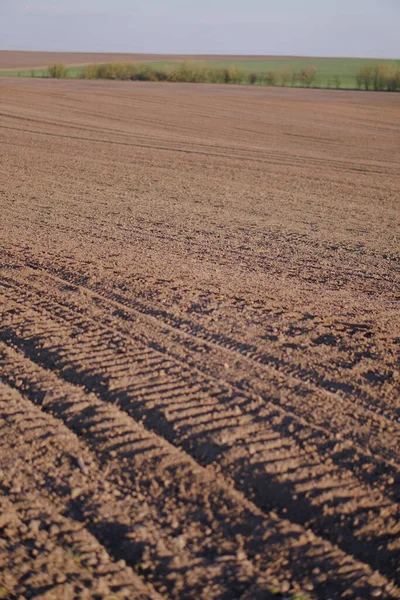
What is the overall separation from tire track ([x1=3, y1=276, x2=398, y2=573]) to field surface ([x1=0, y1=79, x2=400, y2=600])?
0.5 inches

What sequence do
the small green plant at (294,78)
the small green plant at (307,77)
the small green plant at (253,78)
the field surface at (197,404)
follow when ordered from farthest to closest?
1. the small green plant at (294,78)
2. the small green plant at (307,77)
3. the small green plant at (253,78)
4. the field surface at (197,404)

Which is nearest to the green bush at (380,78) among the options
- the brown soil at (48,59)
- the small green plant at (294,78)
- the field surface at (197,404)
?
the small green plant at (294,78)

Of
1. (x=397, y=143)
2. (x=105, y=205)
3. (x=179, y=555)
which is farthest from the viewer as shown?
(x=397, y=143)

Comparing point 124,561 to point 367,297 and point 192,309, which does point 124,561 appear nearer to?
point 192,309

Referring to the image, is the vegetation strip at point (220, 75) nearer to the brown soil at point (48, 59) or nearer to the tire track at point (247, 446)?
the brown soil at point (48, 59)

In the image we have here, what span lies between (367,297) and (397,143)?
19119mm

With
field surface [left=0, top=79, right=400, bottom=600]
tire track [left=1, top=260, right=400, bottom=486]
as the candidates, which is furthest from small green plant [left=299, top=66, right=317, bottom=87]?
tire track [left=1, top=260, right=400, bottom=486]

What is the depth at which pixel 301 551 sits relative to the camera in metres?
3.20

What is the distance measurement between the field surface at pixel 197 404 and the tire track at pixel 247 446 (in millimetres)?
12

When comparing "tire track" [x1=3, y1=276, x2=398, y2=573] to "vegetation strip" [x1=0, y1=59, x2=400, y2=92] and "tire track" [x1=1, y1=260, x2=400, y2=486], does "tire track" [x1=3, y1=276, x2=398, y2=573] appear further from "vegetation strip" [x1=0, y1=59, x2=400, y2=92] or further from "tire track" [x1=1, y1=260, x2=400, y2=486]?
"vegetation strip" [x1=0, y1=59, x2=400, y2=92]

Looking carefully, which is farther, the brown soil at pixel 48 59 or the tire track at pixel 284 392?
the brown soil at pixel 48 59

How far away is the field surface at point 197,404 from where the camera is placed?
10.3 ft

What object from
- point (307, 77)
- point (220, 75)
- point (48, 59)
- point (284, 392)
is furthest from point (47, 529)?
point (48, 59)

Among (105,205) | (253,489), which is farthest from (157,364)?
(105,205)
